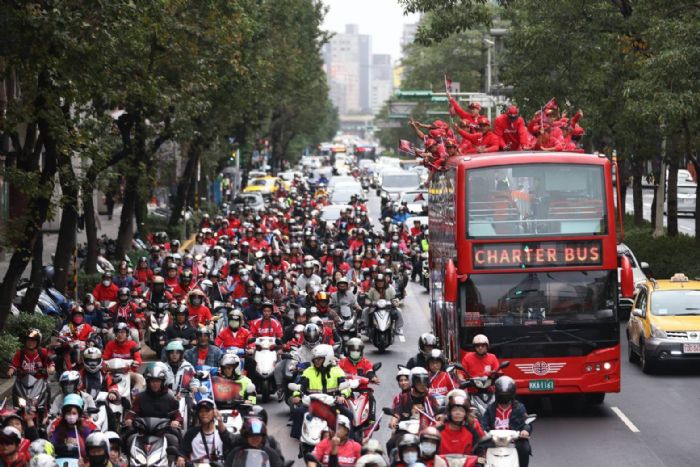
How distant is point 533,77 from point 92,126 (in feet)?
39.5

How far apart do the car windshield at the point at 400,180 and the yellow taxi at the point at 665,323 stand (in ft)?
137

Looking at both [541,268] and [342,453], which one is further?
[541,268]

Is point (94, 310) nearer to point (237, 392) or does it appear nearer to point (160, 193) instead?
point (237, 392)

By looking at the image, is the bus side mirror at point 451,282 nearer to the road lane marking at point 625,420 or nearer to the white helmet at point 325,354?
the road lane marking at point 625,420

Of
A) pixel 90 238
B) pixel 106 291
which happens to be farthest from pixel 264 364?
pixel 90 238

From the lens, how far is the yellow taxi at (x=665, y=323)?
72.0 feet

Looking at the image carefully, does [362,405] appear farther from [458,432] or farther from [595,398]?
[595,398]

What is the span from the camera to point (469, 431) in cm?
1240

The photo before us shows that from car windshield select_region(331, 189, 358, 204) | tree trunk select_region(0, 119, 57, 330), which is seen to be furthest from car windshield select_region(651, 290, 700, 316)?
car windshield select_region(331, 189, 358, 204)

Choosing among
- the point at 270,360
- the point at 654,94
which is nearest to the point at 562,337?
the point at 270,360

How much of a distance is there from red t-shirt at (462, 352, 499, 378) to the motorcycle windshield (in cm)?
506

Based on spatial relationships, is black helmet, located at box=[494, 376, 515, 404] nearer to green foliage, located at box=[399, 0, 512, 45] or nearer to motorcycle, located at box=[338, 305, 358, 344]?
motorcycle, located at box=[338, 305, 358, 344]

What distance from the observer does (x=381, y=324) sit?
26.0 m

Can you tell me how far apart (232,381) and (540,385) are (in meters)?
5.01
